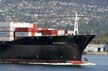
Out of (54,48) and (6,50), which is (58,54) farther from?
(6,50)

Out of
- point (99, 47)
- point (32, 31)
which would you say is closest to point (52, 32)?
point (32, 31)

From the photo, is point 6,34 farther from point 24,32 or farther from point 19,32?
point 24,32

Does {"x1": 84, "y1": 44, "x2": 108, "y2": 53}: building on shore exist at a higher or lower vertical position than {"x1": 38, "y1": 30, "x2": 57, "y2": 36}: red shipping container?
lower

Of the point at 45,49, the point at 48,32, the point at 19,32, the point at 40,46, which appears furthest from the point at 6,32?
the point at 45,49

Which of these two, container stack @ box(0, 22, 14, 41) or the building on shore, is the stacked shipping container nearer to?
container stack @ box(0, 22, 14, 41)

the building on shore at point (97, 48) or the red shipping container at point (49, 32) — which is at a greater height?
the red shipping container at point (49, 32)

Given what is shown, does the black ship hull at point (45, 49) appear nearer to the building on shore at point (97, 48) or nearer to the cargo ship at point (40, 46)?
the cargo ship at point (40, 46)

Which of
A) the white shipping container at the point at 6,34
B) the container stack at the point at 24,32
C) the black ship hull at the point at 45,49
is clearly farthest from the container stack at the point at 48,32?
the white shipping container at the point at 6,34

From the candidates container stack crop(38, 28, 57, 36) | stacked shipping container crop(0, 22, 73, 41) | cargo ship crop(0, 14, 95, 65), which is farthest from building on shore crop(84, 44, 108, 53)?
cargo ship crop(0, 14, 95, 65)
